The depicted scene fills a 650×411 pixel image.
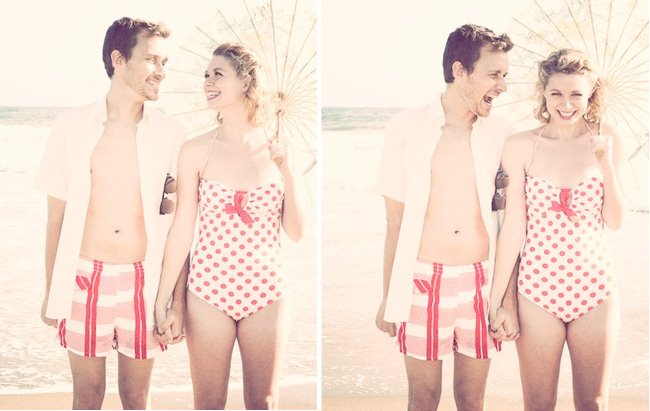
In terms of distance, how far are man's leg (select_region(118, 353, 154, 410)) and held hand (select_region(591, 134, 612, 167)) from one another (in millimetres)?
2037

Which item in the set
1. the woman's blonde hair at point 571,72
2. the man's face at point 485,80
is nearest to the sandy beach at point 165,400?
the man's face at point 485,80

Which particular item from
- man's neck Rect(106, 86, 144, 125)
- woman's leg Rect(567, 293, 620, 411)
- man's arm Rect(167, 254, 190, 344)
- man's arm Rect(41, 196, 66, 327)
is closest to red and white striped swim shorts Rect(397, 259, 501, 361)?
woman's leg Rect(567, 293, 620, 411)

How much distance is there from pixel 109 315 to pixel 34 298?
2349 mm

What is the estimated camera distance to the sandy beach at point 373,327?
4.99 meters

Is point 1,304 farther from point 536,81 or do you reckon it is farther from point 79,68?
point 536,81

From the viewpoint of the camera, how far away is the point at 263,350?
344 centimetres

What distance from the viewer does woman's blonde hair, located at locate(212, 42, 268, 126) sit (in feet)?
11.6

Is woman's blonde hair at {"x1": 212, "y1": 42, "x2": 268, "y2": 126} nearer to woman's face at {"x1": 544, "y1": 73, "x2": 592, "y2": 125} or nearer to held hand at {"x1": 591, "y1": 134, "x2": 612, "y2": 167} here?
woman's face at {"x1": 544, "y1": 73, "x2": 592, "y2": 125}

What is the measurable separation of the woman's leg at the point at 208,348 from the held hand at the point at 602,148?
1607mm

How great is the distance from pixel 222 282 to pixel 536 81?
5.21ft

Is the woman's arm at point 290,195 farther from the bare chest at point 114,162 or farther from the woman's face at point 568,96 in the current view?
the woman's face at point 568,96

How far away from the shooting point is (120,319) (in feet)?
11.9

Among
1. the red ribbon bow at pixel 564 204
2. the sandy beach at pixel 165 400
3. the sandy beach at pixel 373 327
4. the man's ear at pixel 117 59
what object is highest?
the man's ear at pixel 117 59

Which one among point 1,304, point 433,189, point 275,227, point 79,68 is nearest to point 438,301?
point 433,189
